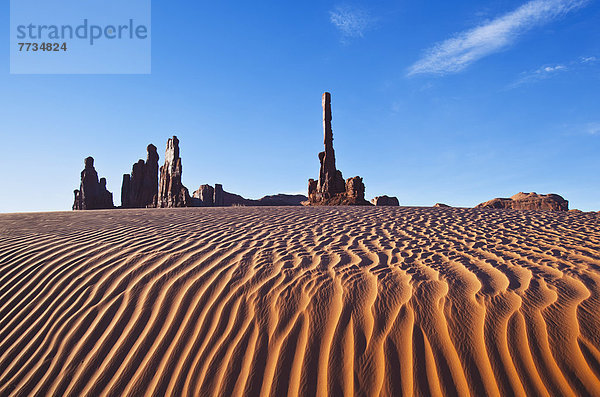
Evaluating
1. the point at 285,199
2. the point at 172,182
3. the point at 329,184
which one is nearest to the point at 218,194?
the point at 172,182

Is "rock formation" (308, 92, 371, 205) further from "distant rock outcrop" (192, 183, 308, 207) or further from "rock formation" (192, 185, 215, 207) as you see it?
"rock formation" (192, 185, 215, 207)

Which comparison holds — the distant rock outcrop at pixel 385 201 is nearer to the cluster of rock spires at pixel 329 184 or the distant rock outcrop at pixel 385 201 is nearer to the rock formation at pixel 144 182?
the cluster of rock spires at pixel 329 184

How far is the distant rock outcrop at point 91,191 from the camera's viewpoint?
38781 mm

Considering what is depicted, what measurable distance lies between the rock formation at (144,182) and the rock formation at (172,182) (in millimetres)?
3181

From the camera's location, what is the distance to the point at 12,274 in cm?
420

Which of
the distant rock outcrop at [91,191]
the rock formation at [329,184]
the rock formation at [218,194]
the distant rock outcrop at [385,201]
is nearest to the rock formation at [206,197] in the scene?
the rock formation at [218,194]

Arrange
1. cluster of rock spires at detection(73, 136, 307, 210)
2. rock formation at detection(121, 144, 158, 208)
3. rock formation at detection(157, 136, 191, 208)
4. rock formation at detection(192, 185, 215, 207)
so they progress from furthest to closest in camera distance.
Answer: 1. rock formation at detection(192, 185, 215, 207)
2. rock formation at detection(121, 144, 158, 208)
3. cluster of rock spires at detection(73, 136, 307, 210)
4. rock formation at detection(157, 136, 191, 208)

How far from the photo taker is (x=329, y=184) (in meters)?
28.8

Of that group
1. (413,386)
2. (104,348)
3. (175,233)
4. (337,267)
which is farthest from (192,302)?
(175,233)

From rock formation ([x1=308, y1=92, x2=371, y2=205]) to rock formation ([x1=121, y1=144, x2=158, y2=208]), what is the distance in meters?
20.8

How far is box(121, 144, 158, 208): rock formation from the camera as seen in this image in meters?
39.4

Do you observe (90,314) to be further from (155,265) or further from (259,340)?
(259,340)

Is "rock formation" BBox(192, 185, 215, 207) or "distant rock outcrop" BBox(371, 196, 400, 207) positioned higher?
"rock formation" BBox(192, 185, 215, 207)

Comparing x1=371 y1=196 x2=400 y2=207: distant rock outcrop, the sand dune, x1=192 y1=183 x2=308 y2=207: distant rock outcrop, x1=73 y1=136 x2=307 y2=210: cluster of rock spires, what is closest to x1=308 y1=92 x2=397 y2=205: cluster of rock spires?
x1=371 y1=196 x2=400 y2=207: distant rock outcrop
